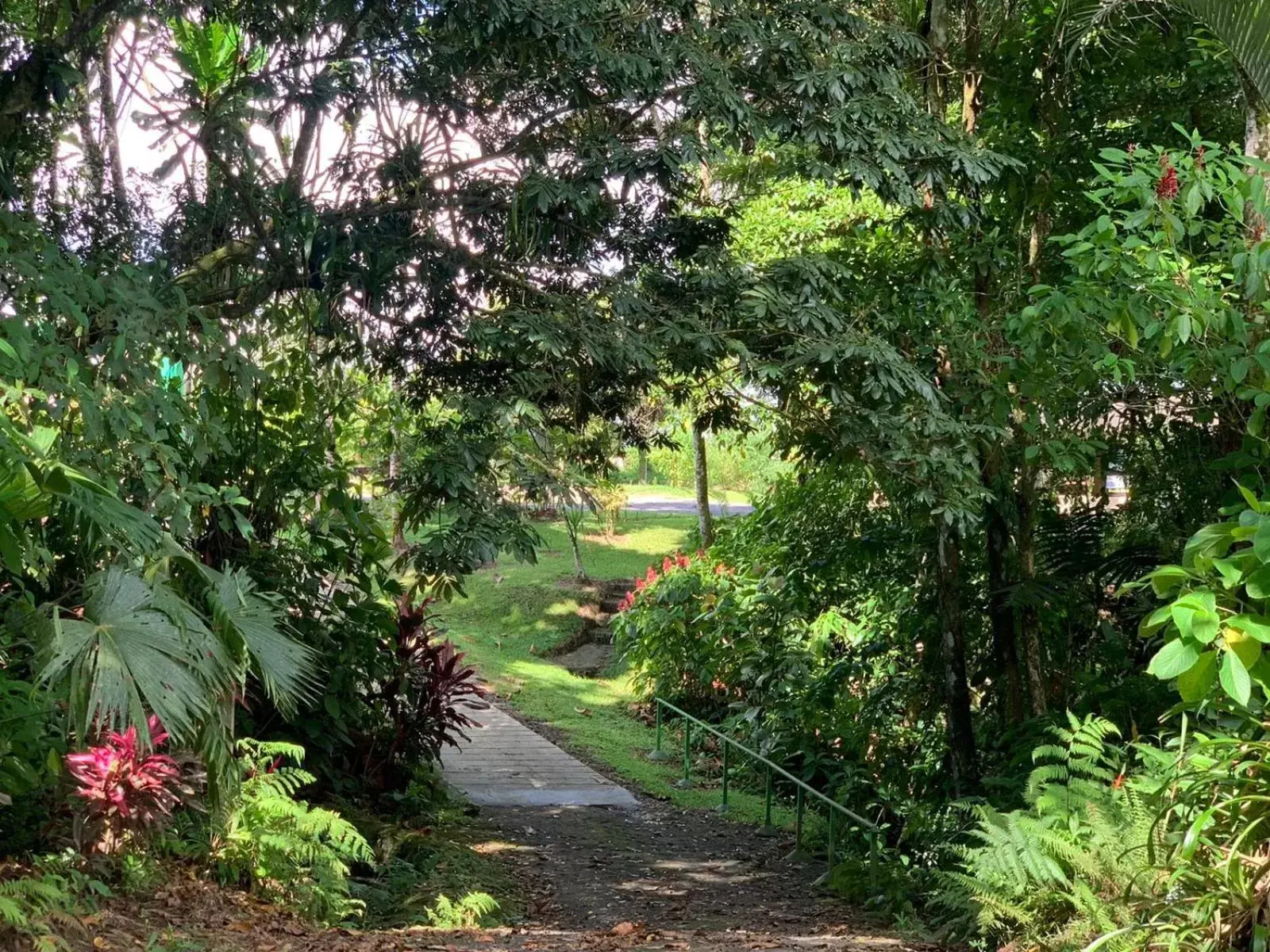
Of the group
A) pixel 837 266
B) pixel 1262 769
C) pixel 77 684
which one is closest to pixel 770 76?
pixel 837 266

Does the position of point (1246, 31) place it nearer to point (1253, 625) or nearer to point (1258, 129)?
point (1258, 129)

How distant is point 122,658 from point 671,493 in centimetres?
3195

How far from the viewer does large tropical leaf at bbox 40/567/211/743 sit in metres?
3.86

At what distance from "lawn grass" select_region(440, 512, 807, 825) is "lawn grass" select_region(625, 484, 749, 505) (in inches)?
186

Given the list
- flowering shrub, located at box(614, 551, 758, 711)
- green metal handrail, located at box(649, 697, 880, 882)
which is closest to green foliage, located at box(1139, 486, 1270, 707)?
green metal handrail, located at box(649, 697, 880, 882)

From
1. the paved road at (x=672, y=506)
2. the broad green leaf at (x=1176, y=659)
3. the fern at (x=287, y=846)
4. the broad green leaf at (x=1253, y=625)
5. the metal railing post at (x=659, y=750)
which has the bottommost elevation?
the metal railing post at (x=659, y=750)

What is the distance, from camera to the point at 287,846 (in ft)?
20.2

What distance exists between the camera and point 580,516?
6.74m

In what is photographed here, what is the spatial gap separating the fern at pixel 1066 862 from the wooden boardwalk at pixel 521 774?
18.3 feet

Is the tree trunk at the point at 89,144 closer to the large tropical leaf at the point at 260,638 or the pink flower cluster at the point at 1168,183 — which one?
the large tropical leaf at the point at 260,638

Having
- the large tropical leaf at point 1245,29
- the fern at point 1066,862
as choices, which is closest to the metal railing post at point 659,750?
the fern at point 1066,862

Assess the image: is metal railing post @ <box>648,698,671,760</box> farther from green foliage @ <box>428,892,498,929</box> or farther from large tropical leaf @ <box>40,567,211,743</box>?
large tropical leaf @ <box>40,567,211,743</box>

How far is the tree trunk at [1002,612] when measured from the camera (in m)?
8.31

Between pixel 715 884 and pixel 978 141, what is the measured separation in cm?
532
